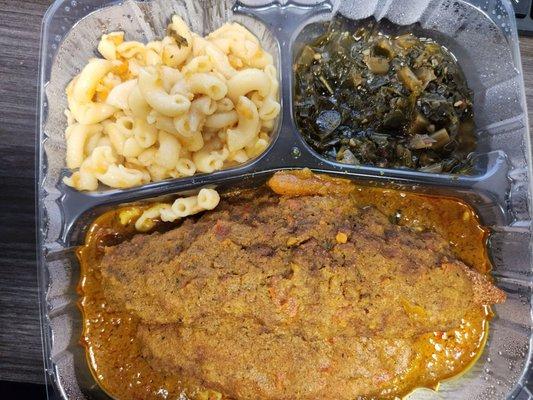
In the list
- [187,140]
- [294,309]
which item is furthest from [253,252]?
[187,140]

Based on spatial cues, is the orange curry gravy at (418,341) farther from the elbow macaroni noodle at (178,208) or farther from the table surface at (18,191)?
the table surface at (18,191)

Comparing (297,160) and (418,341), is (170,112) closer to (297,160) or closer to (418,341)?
(297,160)

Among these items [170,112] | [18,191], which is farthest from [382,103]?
[18,191]

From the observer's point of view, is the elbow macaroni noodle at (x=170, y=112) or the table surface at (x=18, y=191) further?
the table surface at (x=18, y=191)

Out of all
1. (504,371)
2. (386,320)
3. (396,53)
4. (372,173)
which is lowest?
(504,371)

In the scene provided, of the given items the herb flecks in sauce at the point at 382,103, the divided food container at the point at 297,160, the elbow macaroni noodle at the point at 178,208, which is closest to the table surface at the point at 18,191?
the divided food container at the point at 297,160

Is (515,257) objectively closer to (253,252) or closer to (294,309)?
(294,309)

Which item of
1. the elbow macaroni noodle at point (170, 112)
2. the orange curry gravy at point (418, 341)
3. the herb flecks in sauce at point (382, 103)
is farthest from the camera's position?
the herb flecks in sauce at point (382, 103)

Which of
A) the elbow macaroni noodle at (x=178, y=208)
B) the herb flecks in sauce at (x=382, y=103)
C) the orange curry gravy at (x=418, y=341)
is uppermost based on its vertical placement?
the herb flecks in sauce at (x=382, y=103)
